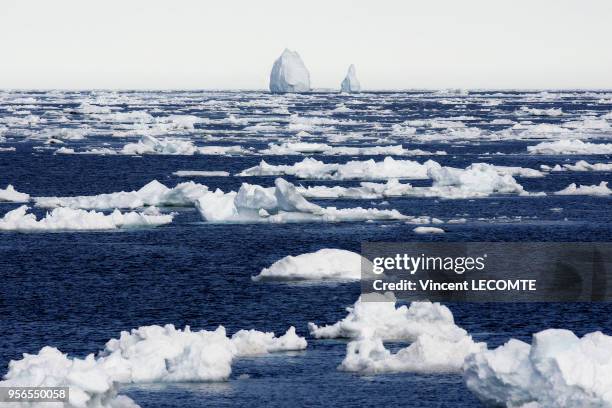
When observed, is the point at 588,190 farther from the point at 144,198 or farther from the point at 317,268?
the point at 317,268

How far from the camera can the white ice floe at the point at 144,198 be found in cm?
5541

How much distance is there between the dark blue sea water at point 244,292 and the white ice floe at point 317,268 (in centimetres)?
59

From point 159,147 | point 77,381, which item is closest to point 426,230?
point 77,381

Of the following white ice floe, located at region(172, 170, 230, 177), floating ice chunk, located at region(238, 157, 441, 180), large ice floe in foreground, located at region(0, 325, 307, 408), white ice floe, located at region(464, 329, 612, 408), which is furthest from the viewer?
white ice floe, located at region(172, 170, 230, 177)

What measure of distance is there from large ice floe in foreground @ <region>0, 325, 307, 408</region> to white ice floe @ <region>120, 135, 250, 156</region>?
57466mm

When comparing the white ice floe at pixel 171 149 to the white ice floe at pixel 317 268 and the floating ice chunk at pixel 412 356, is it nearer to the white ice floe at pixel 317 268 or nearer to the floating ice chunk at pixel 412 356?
the white ice floe at pixel 317 268

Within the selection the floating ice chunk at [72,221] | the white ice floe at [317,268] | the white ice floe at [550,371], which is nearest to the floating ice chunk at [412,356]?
the white ice floe at [550,371]

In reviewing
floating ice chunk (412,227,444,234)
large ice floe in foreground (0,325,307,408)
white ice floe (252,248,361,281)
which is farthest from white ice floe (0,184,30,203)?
large ice floe in foreground (0,325,307,408)

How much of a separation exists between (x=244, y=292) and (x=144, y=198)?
19964mm

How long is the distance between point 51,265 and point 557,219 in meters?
21.9

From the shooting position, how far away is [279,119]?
133 m

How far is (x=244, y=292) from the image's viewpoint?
3725 cm

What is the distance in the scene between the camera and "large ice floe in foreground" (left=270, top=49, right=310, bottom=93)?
180250mm

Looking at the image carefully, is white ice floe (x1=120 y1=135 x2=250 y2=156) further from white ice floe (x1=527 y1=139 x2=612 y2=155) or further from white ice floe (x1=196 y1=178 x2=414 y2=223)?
white ice floe (x1=196 y1=178 x2=414 y2=223)
